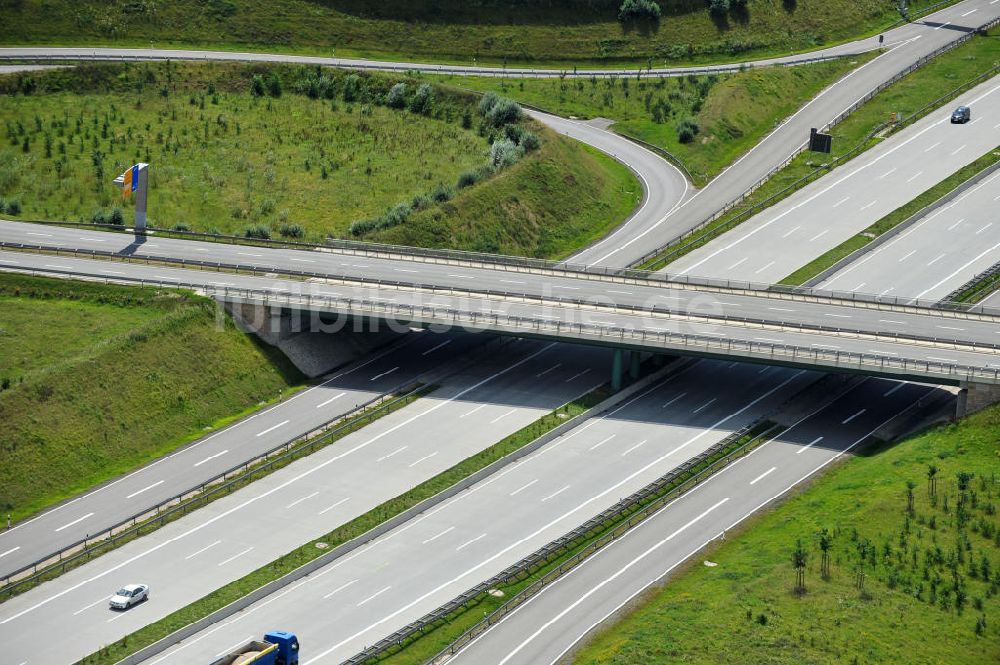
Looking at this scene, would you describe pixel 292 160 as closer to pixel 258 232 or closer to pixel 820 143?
pixel 258 232

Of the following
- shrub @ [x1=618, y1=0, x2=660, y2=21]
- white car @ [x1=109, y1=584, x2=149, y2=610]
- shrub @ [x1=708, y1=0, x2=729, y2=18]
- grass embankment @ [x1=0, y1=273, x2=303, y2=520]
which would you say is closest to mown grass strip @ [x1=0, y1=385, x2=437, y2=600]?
white car @ [x1=109, y1=584, x2=149, y2=610]

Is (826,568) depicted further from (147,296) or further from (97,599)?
(147,296)

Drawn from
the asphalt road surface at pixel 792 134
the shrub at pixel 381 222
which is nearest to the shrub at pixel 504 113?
the asphalt road surface at pixel 792 134

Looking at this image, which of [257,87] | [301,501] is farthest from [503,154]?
[301,501]

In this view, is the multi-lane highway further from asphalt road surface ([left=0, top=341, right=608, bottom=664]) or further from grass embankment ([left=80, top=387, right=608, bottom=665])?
grass embankment ([left=80, top=387, right=608, bottom=665])

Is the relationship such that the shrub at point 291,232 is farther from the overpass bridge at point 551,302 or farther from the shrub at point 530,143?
the shrub at point 530,143
